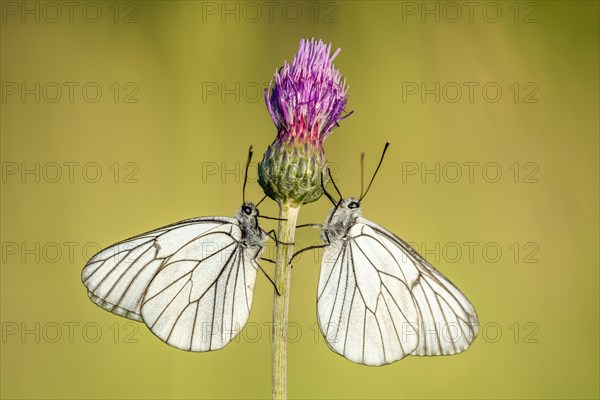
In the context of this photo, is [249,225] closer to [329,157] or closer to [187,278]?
[187,278]

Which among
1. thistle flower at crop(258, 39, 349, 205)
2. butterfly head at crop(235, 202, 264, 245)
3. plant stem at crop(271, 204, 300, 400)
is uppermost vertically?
thistle flower at crop(258, 39, 349, 205)

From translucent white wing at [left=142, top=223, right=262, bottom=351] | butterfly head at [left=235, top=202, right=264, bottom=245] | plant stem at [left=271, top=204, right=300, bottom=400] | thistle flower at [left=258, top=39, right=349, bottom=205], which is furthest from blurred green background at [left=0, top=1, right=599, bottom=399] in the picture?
plant stem at [left=271, top=204, right=300, bottom=400]

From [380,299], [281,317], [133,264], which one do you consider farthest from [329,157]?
[281,317]

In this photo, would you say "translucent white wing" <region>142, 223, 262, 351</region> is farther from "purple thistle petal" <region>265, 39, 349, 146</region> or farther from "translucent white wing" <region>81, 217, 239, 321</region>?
"purple thistle petal" <region>265, 39, 349, 146</region>

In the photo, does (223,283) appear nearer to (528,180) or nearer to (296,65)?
(296,65)

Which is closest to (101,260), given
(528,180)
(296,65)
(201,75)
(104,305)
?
(104,305)

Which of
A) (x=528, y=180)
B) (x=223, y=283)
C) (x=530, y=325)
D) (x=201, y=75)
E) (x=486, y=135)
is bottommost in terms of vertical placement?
(x=530, y=325)
